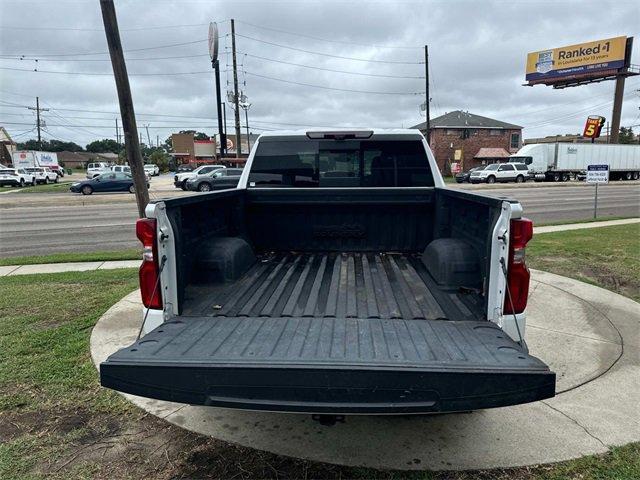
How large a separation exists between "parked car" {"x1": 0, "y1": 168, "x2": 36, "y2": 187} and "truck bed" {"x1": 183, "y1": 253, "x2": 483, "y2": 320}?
48.3 m

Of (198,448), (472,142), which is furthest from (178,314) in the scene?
(472,142)

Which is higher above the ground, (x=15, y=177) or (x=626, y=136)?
(x=626, y=136)

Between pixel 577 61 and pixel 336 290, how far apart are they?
67476mm

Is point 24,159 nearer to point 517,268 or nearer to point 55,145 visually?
point 517,268

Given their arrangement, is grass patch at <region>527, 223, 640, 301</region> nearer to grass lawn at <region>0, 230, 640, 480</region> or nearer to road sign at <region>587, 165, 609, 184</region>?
road sign at <region>587, 165, 609, 184</region>

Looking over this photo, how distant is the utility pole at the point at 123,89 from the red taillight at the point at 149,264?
17.2 ft

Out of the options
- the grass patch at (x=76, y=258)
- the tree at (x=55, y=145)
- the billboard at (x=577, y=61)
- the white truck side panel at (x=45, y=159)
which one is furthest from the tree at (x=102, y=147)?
the grass patch at (x=76, y=258)

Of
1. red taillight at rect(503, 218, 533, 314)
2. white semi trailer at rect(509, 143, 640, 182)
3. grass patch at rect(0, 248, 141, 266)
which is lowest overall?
grass patch at rect(0, 248, 141, 266)

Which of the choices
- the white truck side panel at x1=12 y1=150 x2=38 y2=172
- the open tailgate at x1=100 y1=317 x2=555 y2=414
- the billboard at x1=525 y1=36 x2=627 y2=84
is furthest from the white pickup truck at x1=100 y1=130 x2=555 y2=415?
the white truck side panel at x1=12 y1=150 x2=38 y2=172

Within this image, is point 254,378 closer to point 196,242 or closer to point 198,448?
point 198,448

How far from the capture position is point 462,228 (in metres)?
3.73

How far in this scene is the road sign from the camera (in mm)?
13618

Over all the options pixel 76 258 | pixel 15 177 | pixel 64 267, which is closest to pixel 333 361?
pixel 64 267

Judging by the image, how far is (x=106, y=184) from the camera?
98.3 ft
